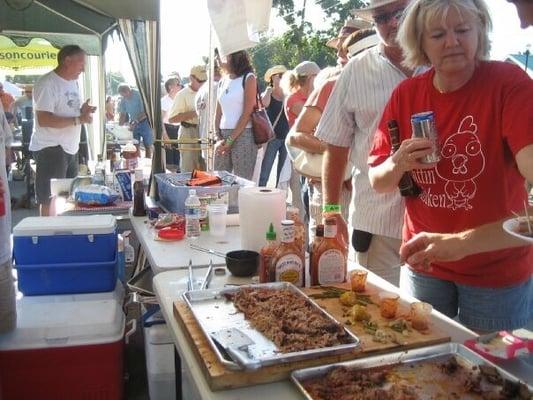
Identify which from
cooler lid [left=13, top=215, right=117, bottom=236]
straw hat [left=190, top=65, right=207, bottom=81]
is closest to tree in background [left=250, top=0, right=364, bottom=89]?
straw hat [left=190, top=65, right=207, bottom=81]

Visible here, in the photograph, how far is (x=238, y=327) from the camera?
129cm

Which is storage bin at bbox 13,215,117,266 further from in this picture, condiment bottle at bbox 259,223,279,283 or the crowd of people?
condiment bottle at bbox 259,223,279,283

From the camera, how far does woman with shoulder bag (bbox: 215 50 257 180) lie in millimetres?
4562

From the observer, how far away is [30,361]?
7.59 ft

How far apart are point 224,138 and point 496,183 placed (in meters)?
3.42

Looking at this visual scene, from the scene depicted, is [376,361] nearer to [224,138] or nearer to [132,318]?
[132,318]

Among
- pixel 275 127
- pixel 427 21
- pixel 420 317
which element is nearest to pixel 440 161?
pixel 427 21

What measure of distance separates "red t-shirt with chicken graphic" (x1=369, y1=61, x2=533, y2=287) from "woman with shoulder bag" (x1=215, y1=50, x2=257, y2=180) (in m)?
3.03

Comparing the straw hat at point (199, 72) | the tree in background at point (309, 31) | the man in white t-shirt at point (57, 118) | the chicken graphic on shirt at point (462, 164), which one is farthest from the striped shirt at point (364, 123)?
the tree in background at point (309, 31)

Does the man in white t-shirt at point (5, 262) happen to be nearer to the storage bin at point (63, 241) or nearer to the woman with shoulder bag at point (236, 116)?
the storage bin at point (63, 241)

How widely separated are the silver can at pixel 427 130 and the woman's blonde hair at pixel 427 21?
0.32m

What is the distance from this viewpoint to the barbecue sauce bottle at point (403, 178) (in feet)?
5.60

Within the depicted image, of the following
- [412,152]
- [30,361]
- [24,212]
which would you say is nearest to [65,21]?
[24,212]

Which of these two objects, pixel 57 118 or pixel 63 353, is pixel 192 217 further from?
pixel 57 118
